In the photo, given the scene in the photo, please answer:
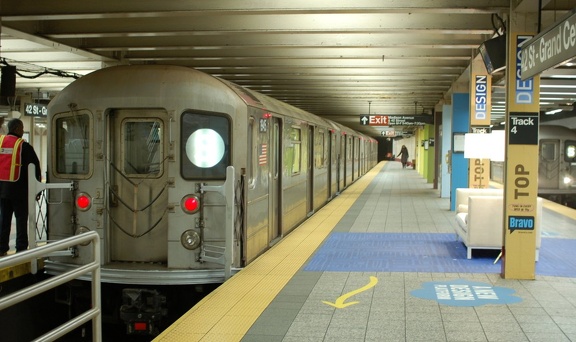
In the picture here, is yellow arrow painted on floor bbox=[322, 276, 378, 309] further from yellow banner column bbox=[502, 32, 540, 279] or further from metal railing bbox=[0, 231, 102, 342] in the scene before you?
metal railing bbox=[0, 231, 102, 342]

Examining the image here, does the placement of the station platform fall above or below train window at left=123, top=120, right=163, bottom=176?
below

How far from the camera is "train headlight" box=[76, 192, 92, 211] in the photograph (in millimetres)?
6355

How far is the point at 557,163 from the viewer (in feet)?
80.0

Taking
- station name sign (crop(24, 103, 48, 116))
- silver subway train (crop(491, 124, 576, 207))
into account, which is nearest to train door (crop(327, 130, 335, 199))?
station name sign (crop(24, 103, 48, 116))

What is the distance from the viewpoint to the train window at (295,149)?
32.8ft

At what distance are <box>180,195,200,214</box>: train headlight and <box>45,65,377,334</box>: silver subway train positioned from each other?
11 millimetres

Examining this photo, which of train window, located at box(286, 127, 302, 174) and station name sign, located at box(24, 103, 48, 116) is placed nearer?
train window, located at box(286, 127, 302, 174)

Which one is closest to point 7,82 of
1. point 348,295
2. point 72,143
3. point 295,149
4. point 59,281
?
point 72,143

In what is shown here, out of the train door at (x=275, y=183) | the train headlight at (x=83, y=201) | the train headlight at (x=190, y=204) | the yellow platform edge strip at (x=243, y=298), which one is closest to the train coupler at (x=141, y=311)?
the yellow platform edge strip at (x=243, y=298)

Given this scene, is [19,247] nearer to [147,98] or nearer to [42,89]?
[147,98]

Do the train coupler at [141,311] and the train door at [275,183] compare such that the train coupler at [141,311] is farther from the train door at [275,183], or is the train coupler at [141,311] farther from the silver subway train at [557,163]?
the silver subway train at [557,163]

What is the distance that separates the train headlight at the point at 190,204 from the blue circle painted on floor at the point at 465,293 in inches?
96.1

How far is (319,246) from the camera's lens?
9.01 meters

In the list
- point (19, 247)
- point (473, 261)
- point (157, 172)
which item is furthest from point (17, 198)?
point (473, 261)
